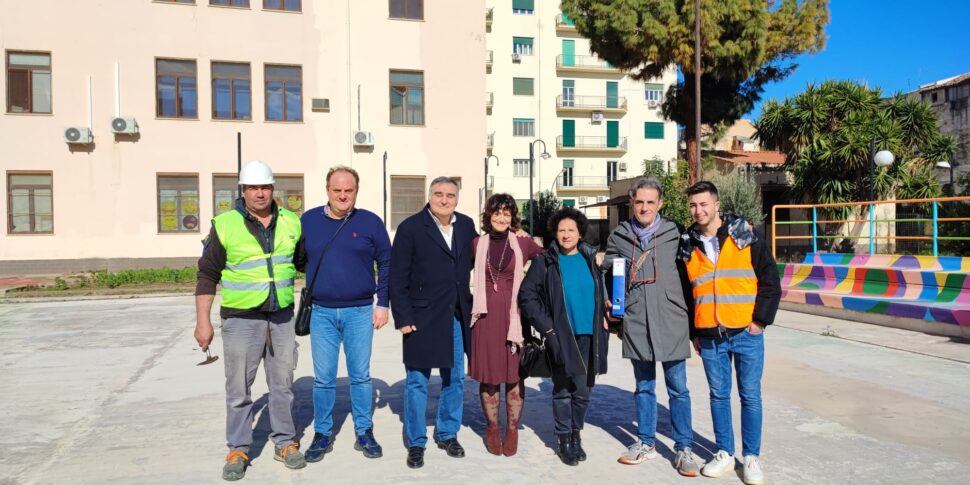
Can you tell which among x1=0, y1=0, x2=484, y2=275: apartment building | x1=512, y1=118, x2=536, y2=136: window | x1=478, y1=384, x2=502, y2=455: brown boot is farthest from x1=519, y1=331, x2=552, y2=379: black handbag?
x1=512, y1=118, x2=536, y2=136: window

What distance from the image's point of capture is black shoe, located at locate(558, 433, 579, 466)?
4619 millimetres

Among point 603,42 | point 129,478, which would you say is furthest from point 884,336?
point 603,42

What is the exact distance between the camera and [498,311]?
15.7ft

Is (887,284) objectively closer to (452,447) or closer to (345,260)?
(452,447)

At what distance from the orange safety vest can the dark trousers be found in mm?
804

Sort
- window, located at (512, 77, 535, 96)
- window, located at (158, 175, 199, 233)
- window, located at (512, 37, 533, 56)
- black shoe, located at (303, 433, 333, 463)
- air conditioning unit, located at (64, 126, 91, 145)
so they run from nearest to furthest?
black shoe, located at (303, 433, 333, 463) < air conditioning unit, located at (64, 126, 91, 145) < window, located at (158, 175, 199, 233) < window, located at (512, 37, 533, 56) < window, located at (512, 77, 535, 96)

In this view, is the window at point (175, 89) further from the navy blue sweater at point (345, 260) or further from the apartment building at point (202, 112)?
the navy blue sweater at point (345, 260)

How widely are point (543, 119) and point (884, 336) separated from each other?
143 feet

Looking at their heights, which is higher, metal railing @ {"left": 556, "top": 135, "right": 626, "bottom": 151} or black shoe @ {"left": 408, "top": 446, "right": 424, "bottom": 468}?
metal railing @ {"left": 556, "top": 135, "right": 626, "bottom": 151}

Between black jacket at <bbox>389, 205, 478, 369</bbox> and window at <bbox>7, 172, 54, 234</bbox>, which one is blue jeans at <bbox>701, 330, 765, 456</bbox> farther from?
window at <bbox>7, 172, 54, 234</bbox>

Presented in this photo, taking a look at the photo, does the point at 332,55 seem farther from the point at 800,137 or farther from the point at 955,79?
the point at 955,79

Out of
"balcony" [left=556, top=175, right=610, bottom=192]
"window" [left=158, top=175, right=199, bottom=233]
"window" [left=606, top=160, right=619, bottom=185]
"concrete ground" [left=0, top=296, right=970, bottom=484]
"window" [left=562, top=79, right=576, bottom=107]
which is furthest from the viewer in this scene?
"window" [left=606, top=160, right=619, bottom=185]

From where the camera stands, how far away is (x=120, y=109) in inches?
867

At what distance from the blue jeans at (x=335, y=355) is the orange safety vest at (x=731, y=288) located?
221 centimetres
